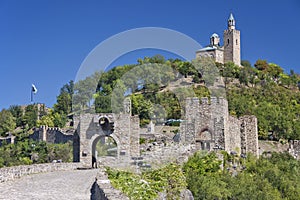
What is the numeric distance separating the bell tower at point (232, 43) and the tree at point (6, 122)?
113 feet

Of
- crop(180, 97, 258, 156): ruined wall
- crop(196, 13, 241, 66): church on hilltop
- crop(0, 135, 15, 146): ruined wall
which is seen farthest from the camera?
crop(196, 13, 241, 66): church on hilltop

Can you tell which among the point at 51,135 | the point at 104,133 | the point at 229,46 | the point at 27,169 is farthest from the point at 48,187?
the point at 229,46

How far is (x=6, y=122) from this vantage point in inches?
2387

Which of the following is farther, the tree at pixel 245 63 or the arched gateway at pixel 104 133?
the tree at pixel 245 63

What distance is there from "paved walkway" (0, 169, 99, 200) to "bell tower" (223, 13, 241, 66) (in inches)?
2523

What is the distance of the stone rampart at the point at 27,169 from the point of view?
1310 centimetres

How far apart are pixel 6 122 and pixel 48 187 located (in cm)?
5103

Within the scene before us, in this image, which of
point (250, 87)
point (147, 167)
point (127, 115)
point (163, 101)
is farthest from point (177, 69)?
point (147, 167)

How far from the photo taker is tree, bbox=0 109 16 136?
196 ft

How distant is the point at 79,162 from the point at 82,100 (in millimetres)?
26905

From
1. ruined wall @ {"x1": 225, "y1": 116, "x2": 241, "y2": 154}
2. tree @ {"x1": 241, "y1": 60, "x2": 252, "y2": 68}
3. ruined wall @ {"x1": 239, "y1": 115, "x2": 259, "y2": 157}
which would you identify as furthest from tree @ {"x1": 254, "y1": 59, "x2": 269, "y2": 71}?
ruined wall @ {"x1": 225, "y1": 116, "x2": 241, "y2": 154}

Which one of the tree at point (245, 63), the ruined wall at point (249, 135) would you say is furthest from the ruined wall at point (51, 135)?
the tree at point (245, 63)

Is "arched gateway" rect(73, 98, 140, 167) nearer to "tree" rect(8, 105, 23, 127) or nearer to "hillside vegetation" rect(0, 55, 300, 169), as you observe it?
"hillside vegetation" rect(0, 55, 300, 169)

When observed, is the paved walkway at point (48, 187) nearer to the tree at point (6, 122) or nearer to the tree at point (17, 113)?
the tree at point (6, 122)
